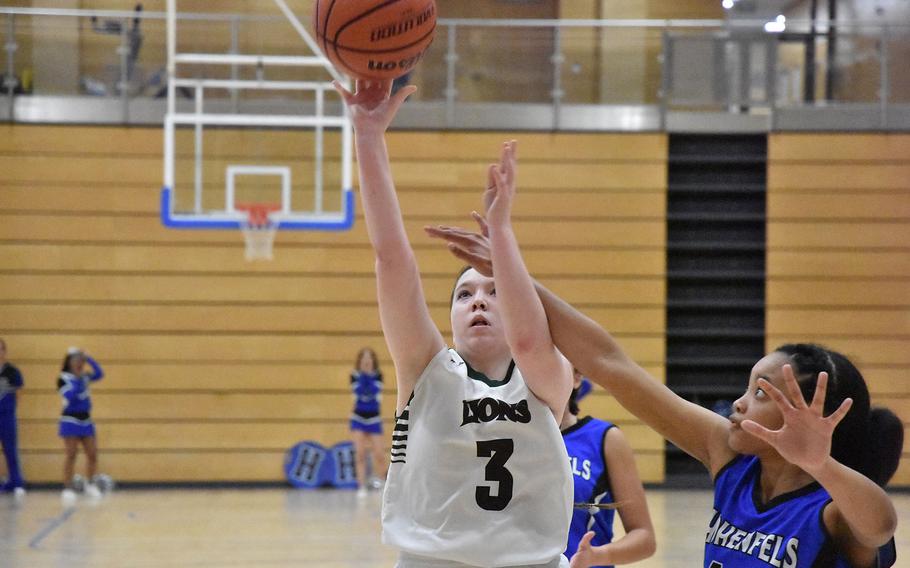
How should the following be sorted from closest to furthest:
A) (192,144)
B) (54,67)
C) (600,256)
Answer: (192,144) < (54,67) < (600,256)

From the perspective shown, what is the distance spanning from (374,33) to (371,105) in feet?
1.17

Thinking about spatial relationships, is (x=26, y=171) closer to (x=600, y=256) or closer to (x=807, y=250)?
(x=600, y=256)

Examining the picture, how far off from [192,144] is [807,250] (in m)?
6.63

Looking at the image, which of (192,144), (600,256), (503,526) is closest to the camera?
(503,526)

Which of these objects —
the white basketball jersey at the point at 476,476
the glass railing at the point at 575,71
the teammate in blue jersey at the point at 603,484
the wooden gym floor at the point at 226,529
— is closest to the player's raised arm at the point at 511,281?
the white basketball jersey at the point at 476,476

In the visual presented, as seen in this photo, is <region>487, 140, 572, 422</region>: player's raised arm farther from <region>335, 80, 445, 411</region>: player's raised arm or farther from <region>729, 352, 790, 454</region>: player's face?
<region>729, 352, 790, 454</region>: player's face

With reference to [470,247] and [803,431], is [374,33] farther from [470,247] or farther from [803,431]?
[803,431]

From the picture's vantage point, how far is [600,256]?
470 inches

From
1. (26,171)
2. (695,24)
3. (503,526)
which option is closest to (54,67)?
(26,171)

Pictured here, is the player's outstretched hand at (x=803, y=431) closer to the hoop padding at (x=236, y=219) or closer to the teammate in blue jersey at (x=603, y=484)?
the teammate in blue jersey at (x=603, y=484)

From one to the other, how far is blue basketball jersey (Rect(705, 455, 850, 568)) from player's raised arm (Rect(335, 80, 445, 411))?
0.70m

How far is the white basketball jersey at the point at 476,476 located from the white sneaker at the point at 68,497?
9.10m

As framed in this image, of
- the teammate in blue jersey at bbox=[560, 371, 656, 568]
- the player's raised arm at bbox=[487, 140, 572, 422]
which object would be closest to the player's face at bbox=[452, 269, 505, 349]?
the player's raised arm at bbox=[487, 140, 572, 422]

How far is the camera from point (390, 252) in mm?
2055
